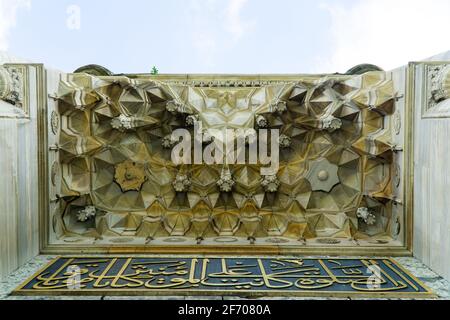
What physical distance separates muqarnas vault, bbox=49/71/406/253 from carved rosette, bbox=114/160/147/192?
0.02 metres

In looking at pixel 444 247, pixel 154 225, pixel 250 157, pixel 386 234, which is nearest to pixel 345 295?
pixel 444 247

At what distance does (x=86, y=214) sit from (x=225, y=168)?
309 cm

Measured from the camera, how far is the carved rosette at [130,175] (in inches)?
353

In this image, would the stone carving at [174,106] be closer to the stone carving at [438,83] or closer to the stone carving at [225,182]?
the stone carving at [225,182]

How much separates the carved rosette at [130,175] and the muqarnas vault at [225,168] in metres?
0.02

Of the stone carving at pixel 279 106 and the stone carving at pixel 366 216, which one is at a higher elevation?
the stone carving at pixel 279 106

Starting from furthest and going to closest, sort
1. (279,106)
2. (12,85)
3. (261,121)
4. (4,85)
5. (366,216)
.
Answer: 1. (261,121)
2. (279,106)
3. (366,216)
4. (12,85)
5. (4,85)

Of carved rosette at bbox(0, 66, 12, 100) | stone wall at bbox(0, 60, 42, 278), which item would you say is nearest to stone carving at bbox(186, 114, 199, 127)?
stone wall at bbox(0, 60, 42, 278)

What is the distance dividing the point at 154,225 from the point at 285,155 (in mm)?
3281

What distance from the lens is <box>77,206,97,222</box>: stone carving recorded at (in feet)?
28.0

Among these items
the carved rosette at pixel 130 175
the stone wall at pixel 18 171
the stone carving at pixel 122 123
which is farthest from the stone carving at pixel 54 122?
the carved rosette at pixel 130 175

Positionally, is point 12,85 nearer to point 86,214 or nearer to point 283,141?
point 86,214

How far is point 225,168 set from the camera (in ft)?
29.0

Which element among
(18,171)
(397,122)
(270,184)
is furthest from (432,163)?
(18,171)
